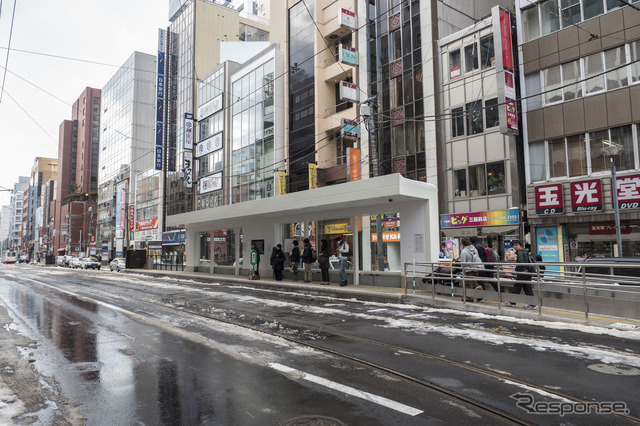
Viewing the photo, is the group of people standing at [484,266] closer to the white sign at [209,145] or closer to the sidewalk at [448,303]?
the sidewalk at [448,303]

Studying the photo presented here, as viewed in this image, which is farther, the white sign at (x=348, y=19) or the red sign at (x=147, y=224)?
the red sign at (x=147, y=224)

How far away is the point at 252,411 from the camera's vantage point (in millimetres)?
4020

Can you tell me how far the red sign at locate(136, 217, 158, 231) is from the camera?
58653 millimetres

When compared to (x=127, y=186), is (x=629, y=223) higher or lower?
lower

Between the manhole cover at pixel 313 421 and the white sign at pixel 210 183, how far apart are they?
40.8 meters

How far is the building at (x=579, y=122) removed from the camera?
18.4 m

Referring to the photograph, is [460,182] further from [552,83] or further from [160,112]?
[160,112]

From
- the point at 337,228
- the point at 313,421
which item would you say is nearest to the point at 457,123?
the point at 337,228

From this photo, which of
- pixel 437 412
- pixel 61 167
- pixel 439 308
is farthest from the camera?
pixel 61 167

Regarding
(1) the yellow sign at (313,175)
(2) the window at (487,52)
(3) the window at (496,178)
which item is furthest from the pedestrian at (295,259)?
(2) the window at (487,52)

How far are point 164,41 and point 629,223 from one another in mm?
56727

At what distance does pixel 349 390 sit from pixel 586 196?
1898 cm

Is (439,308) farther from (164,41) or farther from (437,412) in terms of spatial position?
(164,41)

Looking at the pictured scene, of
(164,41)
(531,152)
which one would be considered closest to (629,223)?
(531,152)
